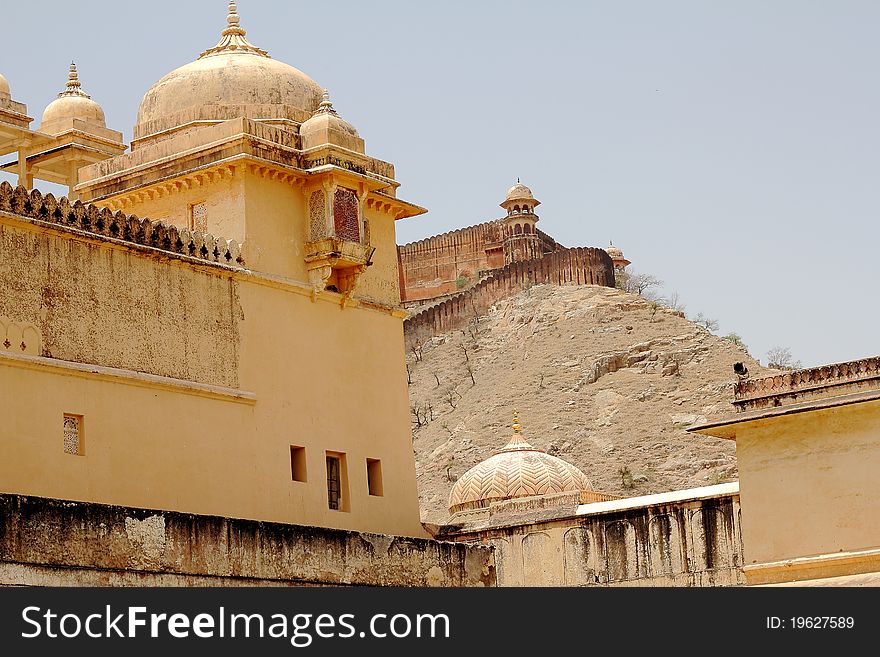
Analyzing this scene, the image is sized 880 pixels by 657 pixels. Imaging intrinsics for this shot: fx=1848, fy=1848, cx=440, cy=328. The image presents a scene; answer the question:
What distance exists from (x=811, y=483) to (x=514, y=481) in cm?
1249

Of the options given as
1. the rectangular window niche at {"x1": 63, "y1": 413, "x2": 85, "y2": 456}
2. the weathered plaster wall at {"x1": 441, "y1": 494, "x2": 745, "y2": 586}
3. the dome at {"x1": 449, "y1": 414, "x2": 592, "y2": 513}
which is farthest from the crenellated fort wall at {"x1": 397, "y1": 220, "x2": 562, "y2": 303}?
the rectangular window niche at {"x1": 63, "y1": 413, "x2": 85, "y2": 456}

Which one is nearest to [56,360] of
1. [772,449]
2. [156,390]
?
[156,390]

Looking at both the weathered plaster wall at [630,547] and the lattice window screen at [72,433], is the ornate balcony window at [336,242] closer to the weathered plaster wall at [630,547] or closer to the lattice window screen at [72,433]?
the lattice window screen at [72,433]

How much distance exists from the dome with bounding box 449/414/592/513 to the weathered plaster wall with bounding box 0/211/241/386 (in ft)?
41.2

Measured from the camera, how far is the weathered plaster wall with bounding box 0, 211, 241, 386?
1791 cm

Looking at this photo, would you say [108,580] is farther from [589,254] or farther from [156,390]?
[589,254]

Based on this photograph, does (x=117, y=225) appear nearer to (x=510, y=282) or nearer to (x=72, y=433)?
(x=72, y=433)

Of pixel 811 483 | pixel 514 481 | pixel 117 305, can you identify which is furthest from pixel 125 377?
pixel 514 481

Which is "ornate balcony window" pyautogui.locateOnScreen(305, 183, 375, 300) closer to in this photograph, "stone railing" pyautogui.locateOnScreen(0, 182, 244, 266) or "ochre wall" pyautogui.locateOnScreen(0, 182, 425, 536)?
"ochre wall" pyautogui.locateOnScreen(0, 182, 425, 536)

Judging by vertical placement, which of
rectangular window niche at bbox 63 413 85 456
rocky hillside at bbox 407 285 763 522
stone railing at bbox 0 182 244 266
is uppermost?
rocky hillside at bbox 407 285 763 522

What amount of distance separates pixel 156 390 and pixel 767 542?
22.3ft

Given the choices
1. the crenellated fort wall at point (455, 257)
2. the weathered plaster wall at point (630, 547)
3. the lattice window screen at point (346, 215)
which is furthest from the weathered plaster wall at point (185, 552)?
the crenellated fort wall at point (455, 257)

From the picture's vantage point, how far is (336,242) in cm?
2095

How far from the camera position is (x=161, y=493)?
18672 mm
